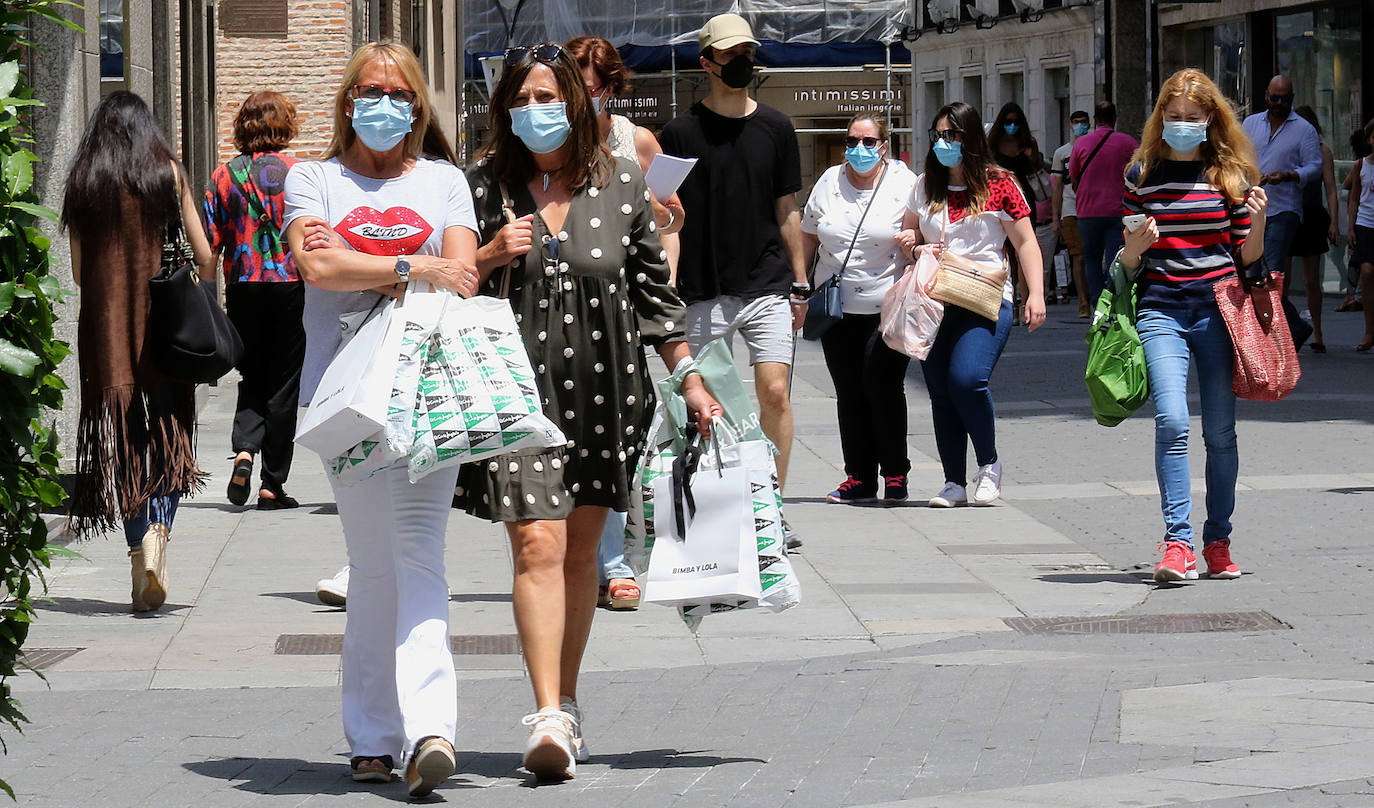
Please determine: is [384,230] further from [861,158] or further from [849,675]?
[861,158]

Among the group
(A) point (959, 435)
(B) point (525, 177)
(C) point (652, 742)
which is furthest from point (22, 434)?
(A) point (959, 435)

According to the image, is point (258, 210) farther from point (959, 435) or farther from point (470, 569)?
point (959, 435)

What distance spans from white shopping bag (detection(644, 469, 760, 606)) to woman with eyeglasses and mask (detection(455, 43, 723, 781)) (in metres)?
0.13

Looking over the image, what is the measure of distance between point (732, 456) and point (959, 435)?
5181 mm

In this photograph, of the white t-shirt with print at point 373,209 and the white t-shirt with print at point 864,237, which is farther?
the white t-shirt with print at point 864,237

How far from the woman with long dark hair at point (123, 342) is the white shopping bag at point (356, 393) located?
292cm

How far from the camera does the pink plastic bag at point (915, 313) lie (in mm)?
9938

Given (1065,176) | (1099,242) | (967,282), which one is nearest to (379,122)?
(967,282)

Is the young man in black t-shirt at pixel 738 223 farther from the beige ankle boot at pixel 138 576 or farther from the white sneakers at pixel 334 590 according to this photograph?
the beige ankle boot at pixel 138 576

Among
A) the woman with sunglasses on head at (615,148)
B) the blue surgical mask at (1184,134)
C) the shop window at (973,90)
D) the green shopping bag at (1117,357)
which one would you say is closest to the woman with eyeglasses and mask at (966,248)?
the green shopping bag at (1117,357)

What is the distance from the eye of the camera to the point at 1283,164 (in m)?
17.0

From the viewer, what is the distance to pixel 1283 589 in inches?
308

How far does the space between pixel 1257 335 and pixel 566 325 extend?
12.0 ft

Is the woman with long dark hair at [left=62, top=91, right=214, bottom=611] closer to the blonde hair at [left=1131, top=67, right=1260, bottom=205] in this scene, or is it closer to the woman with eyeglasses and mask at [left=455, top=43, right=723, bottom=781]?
the woman with eyeglasses and mask at [left=455, top=43, right=723, bottom=781]
